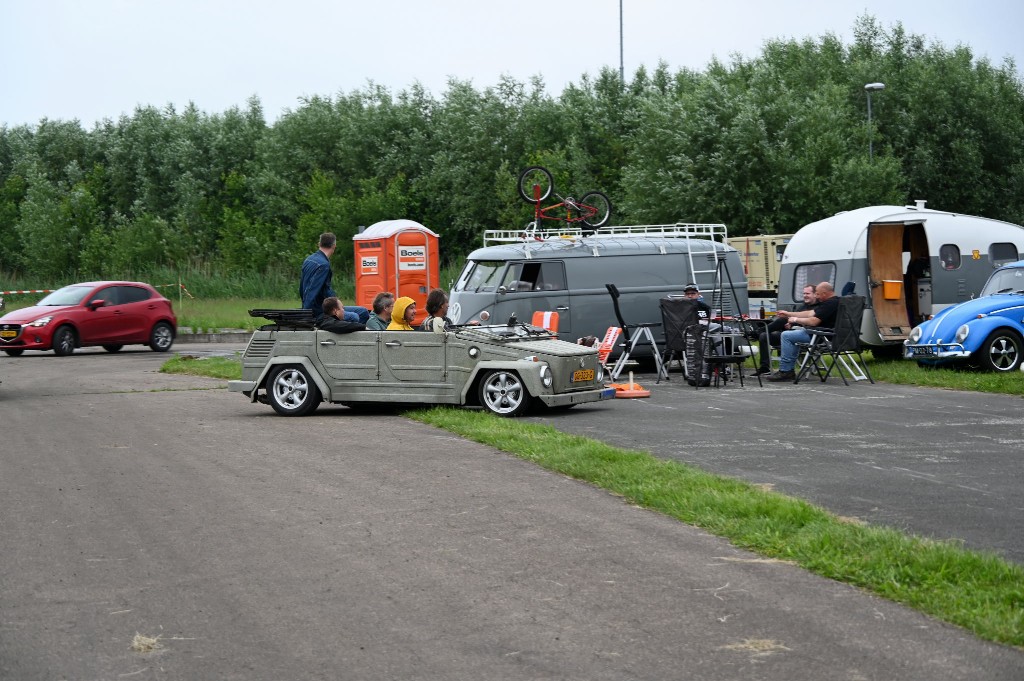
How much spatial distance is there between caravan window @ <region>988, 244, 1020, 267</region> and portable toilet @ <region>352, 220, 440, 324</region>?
13.6m

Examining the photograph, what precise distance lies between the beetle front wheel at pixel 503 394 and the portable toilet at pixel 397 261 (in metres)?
17.0

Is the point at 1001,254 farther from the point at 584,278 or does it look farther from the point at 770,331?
the point at 584,278

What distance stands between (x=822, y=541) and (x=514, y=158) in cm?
5383

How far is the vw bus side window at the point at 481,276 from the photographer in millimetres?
21609

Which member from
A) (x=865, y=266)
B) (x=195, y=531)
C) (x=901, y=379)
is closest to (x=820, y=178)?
(x=865, y=266)

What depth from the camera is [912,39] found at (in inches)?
2399

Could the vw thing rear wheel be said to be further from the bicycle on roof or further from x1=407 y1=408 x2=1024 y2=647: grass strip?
the bicycle on roof

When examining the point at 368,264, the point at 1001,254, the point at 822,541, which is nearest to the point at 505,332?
the point at 822,541

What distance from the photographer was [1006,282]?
1973 cm

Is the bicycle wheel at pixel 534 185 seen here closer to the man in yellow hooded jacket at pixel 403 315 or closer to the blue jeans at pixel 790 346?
the blue jeans at pixel 790 346

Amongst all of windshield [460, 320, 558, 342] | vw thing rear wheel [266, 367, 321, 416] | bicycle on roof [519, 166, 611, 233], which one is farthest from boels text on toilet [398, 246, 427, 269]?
vw thing rear wheel [266, 367, 321, 416]

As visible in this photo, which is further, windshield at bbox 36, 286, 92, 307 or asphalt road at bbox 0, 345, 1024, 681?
windshield at bbox 36, 286, 92, 307

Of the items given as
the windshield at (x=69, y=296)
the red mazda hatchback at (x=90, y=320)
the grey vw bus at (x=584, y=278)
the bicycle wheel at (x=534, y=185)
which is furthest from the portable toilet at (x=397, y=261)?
the grey vw bus at (x=584, y=278)

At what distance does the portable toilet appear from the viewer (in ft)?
104
